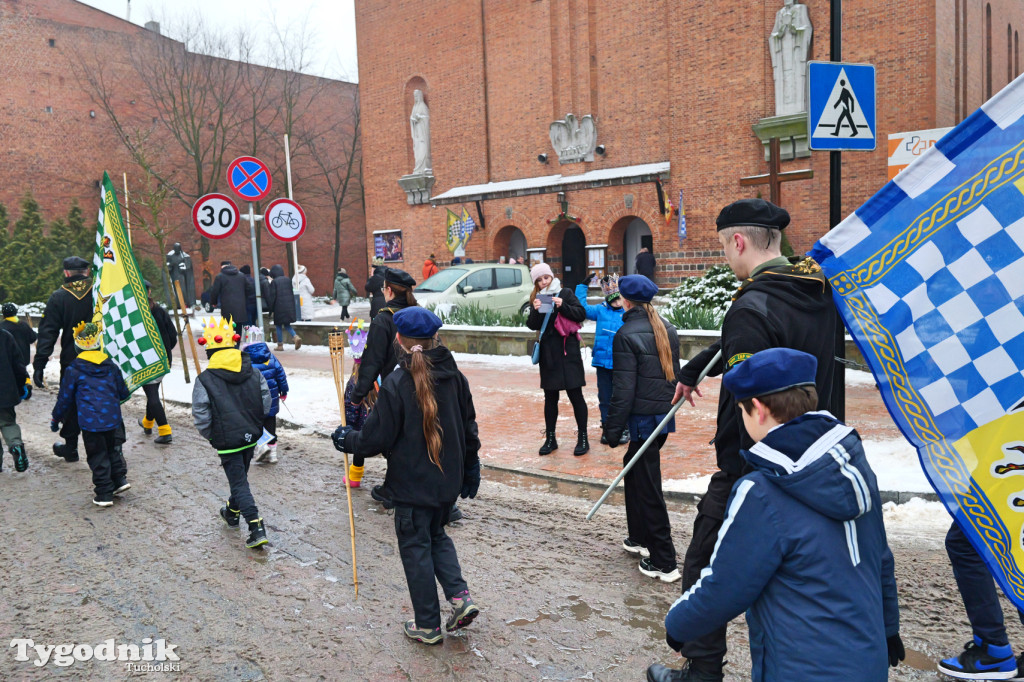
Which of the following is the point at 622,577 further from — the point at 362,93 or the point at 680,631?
the point at 362,93

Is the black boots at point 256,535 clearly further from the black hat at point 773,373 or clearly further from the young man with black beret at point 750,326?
the black hat at point 773,373

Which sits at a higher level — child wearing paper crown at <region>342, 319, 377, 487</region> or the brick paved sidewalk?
child wearing paper crown at <region>342, 319, 377, 487</region>

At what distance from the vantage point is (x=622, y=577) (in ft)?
15.6

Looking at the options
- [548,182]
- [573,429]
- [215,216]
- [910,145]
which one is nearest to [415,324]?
[573,429]

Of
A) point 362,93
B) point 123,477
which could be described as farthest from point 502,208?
point 123,477

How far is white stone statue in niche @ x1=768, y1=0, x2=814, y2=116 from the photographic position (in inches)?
→ 753

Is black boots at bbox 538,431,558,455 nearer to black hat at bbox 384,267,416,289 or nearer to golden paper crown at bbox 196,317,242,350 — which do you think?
black hat at bbox 384,267,416,289

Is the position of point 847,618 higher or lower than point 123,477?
higher

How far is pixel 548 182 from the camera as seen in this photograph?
24.8 metres

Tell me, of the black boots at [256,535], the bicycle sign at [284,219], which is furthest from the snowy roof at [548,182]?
the black boots at [256,535]

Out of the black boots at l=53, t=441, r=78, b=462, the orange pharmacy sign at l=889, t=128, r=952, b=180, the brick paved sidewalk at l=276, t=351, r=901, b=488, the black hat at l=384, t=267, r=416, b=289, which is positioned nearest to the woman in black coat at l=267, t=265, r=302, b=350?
the brick paved sidewalk at l=276, t=351, r=901, b=488

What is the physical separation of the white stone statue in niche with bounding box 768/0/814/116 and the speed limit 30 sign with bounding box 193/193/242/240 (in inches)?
564

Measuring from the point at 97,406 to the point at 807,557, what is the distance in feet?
20.9

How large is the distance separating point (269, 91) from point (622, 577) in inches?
1451
